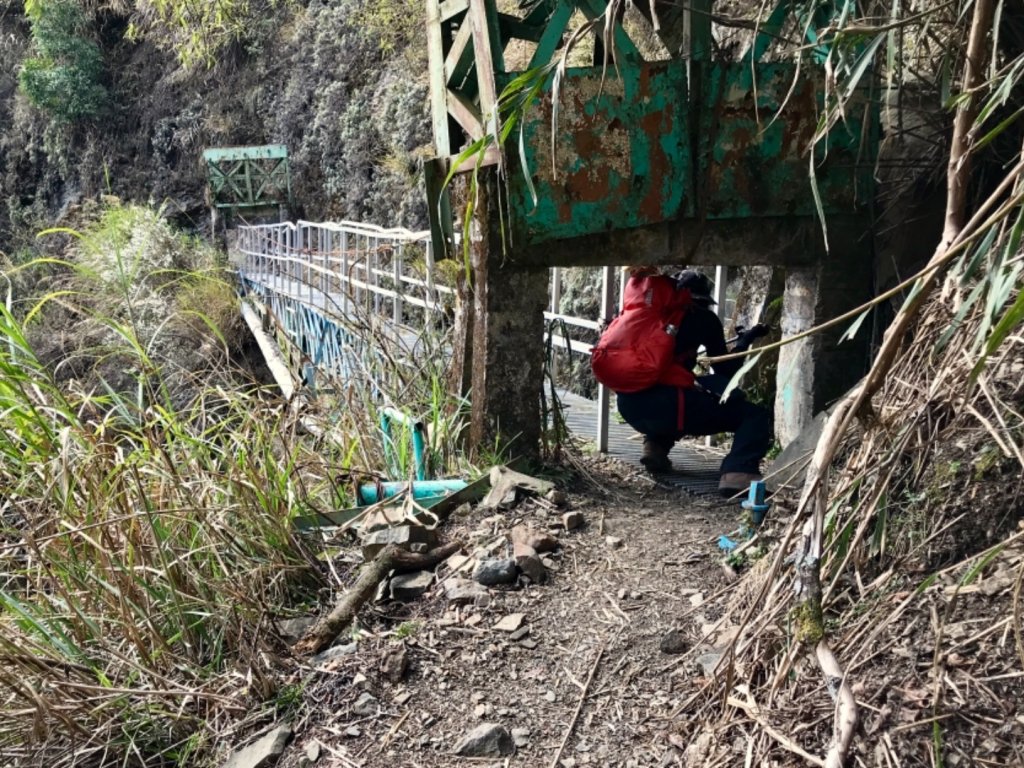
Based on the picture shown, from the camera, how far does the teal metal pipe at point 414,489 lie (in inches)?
146

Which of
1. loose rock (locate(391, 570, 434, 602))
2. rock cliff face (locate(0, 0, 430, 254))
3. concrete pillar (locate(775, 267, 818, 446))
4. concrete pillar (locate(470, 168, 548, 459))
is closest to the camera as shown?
loose rock (locate(391, 570, 434, 602))

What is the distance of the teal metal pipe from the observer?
12.2ft

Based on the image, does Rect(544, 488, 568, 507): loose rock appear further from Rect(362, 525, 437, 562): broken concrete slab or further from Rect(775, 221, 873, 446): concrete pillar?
Rect(775, 221, 873, 446): concrete pillar

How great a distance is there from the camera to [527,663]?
2.59m

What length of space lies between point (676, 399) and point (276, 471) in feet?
6.66

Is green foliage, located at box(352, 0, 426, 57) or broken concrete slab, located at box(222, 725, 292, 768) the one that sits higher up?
green foliage, located at box(352, 0, 426, 57)

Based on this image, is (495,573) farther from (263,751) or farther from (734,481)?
(734,481)

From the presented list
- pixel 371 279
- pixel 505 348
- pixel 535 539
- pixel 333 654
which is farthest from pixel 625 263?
pixel 371 279

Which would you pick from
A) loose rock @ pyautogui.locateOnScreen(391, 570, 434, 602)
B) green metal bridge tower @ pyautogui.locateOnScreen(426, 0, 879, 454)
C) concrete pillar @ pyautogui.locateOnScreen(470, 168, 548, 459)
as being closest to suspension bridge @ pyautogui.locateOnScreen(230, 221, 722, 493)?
concrete pillar @ pyautogui.locateOnScreen(470, 168, 548, 459)

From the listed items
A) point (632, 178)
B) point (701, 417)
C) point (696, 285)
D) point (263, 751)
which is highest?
point (632, 178)

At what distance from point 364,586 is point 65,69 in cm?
2843

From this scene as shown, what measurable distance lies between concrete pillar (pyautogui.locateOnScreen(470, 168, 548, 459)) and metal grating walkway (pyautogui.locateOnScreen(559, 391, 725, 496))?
413mm

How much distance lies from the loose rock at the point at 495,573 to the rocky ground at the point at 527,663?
0.08 ft

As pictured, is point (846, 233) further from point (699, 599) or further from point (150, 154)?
point (150, 154)
